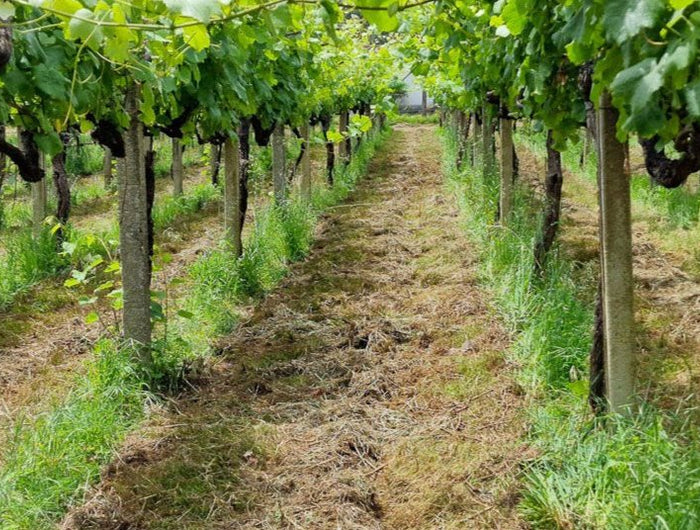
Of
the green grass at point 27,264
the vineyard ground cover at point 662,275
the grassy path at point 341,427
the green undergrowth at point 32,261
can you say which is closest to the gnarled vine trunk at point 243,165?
the grassy path at point 341,427

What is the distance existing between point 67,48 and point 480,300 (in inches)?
152

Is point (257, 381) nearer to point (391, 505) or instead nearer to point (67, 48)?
point (391, 505)

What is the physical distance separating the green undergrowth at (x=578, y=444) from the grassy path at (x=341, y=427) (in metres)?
0.15

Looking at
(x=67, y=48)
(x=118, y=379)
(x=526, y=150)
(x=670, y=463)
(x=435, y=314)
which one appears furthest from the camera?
(x=526, y=150)

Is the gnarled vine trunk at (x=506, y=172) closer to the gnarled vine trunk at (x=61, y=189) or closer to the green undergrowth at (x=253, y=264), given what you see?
the green undergrowth at (x=253, y=264)

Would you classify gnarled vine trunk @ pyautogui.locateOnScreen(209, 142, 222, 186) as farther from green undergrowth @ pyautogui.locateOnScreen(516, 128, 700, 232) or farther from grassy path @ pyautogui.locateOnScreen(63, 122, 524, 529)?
grassy path @ pyautogui.locateOnScreen(63, 122, 524, 529)

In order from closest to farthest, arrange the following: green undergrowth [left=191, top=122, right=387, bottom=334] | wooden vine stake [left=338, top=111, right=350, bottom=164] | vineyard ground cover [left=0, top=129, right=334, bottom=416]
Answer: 1. vineyard ground cover [left=0, top=129, right=334, bottom=416]
2. green undergrowth [left=191, top=122, right=387, bottom=334]
3. wooden vine stake [left=338, top=111, right=350, bottom=164]

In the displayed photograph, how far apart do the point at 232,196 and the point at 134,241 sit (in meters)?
2.55

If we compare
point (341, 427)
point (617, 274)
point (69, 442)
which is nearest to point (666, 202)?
point (617, 274)

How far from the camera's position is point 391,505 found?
10.5 ft

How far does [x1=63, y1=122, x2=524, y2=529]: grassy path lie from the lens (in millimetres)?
3113

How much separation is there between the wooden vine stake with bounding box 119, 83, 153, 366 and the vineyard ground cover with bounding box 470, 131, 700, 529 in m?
2.38

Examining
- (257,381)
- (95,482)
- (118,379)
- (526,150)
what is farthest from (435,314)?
(526,150)

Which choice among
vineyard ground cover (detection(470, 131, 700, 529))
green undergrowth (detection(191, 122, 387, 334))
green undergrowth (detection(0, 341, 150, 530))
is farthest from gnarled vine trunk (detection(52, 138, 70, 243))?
vineyard ground cover (detection(470, 131, 700, 529))
